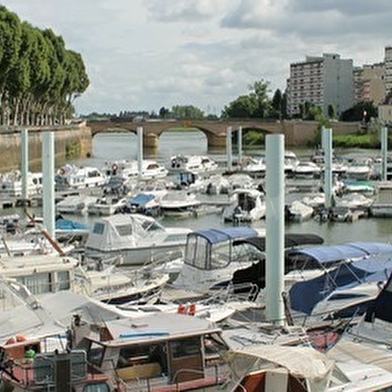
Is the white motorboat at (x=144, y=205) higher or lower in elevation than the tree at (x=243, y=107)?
lower

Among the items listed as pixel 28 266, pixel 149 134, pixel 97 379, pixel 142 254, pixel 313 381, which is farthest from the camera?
pixel 149 134

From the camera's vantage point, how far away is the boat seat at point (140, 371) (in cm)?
1305

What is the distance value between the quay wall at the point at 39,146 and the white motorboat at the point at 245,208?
111 ft

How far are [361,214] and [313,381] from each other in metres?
36.5

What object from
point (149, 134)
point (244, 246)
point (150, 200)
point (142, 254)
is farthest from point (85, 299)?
point (149, 134)

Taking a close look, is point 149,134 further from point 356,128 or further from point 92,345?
point 92,345

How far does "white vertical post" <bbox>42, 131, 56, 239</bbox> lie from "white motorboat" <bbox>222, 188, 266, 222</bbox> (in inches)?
506

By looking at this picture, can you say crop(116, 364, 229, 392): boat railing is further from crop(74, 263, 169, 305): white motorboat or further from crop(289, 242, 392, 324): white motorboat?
crop(74, 263, 169, 305): white motorboat

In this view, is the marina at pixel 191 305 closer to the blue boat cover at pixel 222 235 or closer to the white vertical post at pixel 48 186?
the blue boat cover at pixel 222 235

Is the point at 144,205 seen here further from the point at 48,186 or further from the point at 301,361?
the point at 301,361

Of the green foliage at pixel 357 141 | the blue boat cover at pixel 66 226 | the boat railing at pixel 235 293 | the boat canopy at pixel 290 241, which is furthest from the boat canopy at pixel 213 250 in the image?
the green foliage at pixel 357 141

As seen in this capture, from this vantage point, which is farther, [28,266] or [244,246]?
[244,246]

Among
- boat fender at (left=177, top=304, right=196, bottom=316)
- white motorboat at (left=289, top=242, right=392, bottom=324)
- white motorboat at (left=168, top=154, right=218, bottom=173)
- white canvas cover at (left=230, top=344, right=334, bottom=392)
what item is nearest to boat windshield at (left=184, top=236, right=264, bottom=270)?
white motorboat at (left=289, top=242, right=392, bottom=324)

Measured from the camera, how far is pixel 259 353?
12.4 meters
